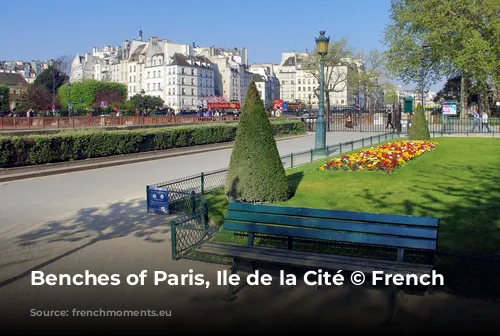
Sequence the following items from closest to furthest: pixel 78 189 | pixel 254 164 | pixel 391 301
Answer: pixel 391 301 → pixel 254 164 → pixel 78 189

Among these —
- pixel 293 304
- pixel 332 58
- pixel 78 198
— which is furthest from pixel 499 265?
pixel 332 58

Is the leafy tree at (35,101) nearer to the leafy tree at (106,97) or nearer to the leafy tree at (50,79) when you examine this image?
the leafy tree at (106,97)

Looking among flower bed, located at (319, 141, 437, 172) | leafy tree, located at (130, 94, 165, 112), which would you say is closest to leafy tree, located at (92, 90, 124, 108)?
leafy tree, located at (130, 94, 165, 112)

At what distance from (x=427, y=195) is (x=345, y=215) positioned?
18.4 ft

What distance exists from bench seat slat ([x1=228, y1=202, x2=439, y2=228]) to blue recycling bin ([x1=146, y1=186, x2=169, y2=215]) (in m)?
3.62

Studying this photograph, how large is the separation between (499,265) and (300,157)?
52.9ft

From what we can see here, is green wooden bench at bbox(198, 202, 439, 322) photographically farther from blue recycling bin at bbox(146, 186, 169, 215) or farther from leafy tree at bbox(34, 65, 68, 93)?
leafy tree at bbox(34, 65, 68, 93)

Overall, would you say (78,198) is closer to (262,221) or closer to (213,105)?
(262,221)

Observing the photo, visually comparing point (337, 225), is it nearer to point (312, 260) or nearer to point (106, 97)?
point (312, 260)

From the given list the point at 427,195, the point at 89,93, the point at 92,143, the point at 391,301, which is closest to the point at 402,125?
the point at 92,143

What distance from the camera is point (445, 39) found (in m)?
43.0

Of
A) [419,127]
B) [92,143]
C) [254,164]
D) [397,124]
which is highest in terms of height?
[397,124]

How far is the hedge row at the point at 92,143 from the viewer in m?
18.8

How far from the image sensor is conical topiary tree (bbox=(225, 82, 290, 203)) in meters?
10.8
